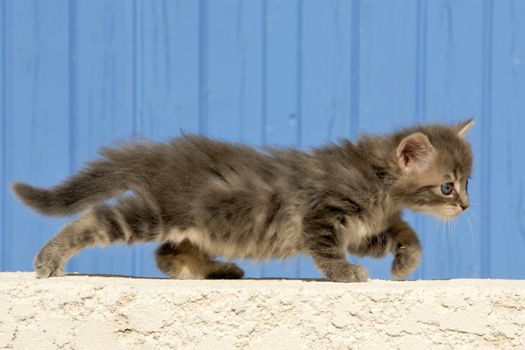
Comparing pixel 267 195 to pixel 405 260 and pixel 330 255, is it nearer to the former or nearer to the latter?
pixel 330 255

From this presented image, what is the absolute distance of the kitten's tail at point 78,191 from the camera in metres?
2.74

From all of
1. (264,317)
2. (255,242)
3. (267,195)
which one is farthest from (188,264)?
(264,317)

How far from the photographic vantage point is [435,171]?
2729 millimetres

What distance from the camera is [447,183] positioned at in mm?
2732

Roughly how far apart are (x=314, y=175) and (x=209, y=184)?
0.34m

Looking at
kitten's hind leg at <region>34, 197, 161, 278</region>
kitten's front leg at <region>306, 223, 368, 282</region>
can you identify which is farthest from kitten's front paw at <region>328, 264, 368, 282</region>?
kitten's hind leg at <region>34, 197, 161, 278</region>

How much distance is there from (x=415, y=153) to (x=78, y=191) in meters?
1.09

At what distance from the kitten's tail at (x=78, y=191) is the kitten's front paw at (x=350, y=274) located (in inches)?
28.8

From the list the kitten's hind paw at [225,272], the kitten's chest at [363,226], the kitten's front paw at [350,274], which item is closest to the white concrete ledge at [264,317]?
the kitten's front paw at [350,274]

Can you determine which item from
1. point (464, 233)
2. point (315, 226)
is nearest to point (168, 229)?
point (315, 226)

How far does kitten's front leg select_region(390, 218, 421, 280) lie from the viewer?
9.22 feet

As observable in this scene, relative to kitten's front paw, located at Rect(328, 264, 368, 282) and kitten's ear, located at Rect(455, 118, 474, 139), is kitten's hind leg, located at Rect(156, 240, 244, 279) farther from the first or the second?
kitten's ear, located at Rect(455, 118, 474, 139)

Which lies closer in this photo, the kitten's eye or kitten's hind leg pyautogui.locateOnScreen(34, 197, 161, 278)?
kitten's hind leg pyautogui.locateOnScreen(34, 197, 161, 278)

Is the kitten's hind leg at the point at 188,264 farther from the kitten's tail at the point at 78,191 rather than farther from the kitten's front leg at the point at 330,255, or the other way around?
the kitten's front leg at the point at 330,255
